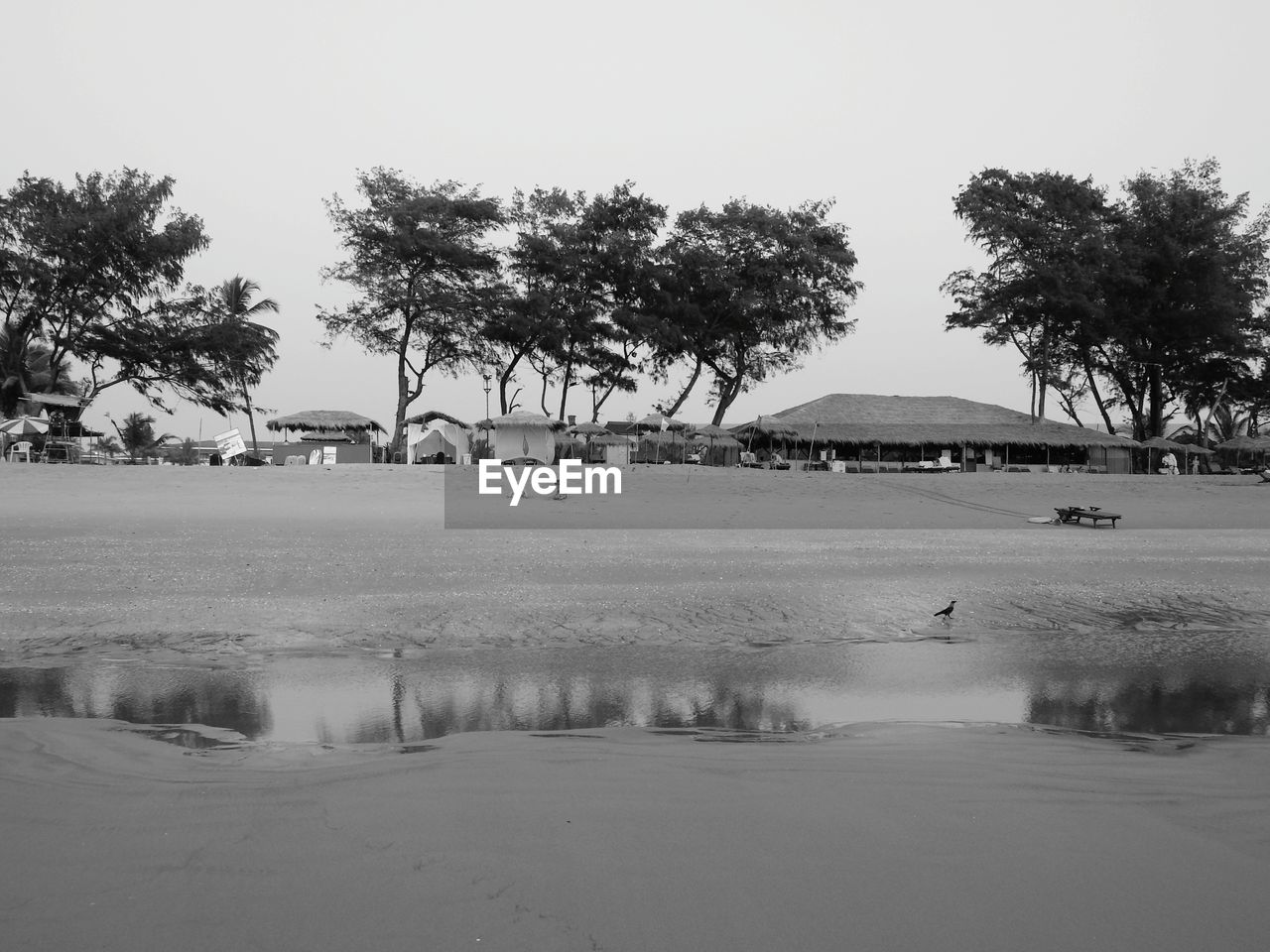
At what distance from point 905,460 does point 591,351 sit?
53.3 feet

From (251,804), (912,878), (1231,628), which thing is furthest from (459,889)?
(1231,628)

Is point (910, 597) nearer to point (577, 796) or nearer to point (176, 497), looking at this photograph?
point (577, 796)

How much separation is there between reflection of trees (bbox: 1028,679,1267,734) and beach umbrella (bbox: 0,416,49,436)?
32370 mm

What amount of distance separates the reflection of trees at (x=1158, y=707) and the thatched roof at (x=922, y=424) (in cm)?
3703

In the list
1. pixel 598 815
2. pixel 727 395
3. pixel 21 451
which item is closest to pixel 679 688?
pixel 598 815

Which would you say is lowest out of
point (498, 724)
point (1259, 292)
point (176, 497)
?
point (498, 724)

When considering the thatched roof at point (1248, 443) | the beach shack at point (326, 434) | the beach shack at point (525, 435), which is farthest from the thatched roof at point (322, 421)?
the thatched roof at point (1248, 443)

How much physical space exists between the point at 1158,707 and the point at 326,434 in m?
40.9

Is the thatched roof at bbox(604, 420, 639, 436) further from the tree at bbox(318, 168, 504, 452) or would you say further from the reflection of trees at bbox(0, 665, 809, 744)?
the reflection of trees at bbox(0, 665, 809, 744)

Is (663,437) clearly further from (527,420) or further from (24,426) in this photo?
(24,426)

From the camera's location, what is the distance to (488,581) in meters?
11.5

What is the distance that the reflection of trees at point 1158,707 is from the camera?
6.42 metres

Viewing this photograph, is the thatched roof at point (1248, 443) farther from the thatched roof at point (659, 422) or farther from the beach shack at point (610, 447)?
the beach shack at point (610, 447)

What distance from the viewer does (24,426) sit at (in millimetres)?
30250
